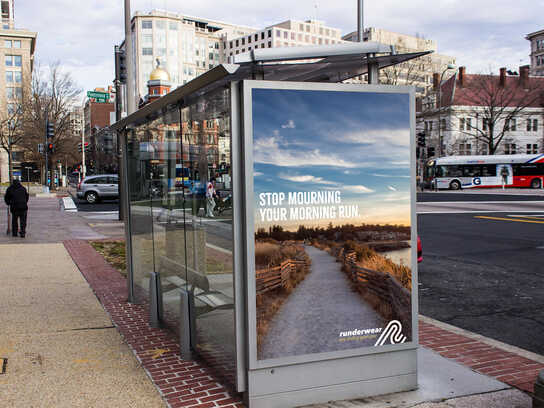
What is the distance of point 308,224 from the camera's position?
414 cm

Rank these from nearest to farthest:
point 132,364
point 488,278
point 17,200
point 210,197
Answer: point 210,197 < point 132,364 < point 488,278 < point 17,200

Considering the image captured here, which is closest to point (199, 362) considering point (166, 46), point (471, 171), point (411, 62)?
point (471, 171)

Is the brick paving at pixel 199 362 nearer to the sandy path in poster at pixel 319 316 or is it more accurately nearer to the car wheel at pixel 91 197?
the sandy path in poster at pixel 319 316

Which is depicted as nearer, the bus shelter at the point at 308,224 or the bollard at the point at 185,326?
the bus shelter at the point at 308,224

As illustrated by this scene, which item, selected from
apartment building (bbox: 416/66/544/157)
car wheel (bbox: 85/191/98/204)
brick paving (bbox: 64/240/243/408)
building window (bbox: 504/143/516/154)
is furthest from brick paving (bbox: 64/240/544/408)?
building window (bbox: 504/143/516/154)

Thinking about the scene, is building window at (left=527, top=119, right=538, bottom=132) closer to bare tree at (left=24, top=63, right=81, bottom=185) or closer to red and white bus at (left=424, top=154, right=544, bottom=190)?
red and white bus at (left=424, top=154, right=544, bottom=190)

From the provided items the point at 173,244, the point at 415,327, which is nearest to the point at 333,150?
the point at 415,327

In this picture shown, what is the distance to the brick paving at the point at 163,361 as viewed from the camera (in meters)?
4.28

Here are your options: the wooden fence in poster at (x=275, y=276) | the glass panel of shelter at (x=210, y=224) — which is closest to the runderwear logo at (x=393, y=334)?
the wooden fence in poster at (x=275, y=276)

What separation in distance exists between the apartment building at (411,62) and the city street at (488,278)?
3418 millimetres

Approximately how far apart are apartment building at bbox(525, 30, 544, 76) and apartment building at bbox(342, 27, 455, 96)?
17.0 metres

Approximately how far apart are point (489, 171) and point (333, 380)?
48079 millimetres

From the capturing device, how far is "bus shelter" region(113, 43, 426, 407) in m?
3.98

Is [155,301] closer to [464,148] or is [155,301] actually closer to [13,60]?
[464,148]
